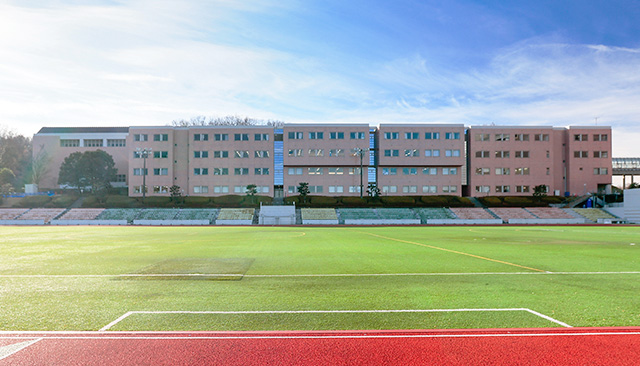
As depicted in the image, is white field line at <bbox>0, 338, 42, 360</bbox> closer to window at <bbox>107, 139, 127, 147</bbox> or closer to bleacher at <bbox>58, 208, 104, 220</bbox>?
bleacher at <bbox>58, 208, 104, 220</bbox>

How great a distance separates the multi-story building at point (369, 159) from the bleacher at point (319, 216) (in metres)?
15.8

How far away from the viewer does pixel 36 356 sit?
19.3 feet

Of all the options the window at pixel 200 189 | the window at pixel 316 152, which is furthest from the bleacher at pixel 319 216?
the window at pixel 200 189

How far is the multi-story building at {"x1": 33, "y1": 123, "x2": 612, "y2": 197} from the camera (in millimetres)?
85750

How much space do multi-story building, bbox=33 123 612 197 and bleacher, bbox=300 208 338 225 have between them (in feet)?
51.9

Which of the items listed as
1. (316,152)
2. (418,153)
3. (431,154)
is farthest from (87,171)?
(431,154)

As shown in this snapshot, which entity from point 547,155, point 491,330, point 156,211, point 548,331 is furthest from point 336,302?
point 547,155

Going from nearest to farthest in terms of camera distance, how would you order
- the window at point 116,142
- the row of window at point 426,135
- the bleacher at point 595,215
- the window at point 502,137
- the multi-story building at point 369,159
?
1. the bleacher at point 595,215
2. the multi-story building at point 369,159
3. the row of window at point 426,135
4. the window at point 502,137
5. the window at point 116,142

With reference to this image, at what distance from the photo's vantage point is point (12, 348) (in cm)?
614

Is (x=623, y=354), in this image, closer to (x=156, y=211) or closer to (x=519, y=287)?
(x=519, y=287)

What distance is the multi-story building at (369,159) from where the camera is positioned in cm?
8575

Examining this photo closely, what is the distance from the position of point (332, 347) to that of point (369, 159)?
80.7m

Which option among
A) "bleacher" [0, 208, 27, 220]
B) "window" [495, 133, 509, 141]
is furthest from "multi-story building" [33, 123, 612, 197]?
"bleacher" [0, 208, 27, 220]

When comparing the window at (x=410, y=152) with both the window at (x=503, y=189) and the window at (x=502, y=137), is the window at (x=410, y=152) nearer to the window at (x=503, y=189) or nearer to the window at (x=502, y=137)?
the window at (x=502, y=137)
